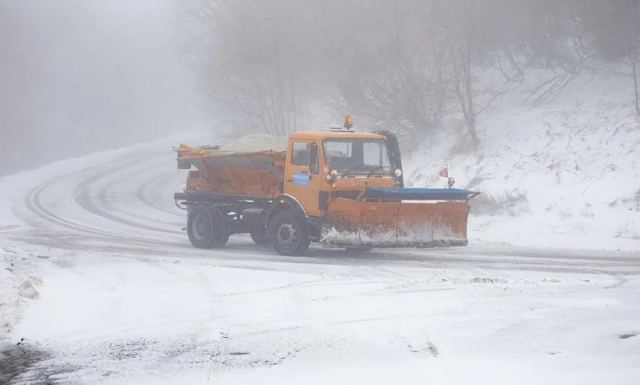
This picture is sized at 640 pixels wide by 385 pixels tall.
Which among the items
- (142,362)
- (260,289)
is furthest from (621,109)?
(142,362)

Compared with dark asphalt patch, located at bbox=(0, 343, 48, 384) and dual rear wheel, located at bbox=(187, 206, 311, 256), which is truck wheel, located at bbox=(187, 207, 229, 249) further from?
dark asphalt patch, located at bbox=(0, 343, 48, 384)

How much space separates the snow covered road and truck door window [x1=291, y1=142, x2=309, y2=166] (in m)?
1.75

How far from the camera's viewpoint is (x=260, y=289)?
1204cm

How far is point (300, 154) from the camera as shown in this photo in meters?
15.8

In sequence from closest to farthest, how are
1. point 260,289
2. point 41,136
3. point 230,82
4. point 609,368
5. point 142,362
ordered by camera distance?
point 609,368
point 142,362
point 260,289
point 230,82
point 41,136

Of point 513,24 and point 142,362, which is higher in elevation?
point 513,24

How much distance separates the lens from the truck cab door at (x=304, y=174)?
15.5 metres

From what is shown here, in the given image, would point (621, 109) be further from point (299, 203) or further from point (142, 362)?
point (142, 362)

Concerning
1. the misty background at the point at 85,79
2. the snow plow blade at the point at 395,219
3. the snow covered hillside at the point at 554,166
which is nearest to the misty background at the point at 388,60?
the snow covered hillside at the point at 554,166

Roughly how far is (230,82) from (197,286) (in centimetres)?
2585

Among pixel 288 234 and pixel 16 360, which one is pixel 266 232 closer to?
pixel 288 234

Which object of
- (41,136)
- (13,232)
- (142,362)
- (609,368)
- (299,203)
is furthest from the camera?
(41,136)

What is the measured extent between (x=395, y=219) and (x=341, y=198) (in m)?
1.00

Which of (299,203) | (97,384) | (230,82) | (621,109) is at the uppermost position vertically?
(230,82)
